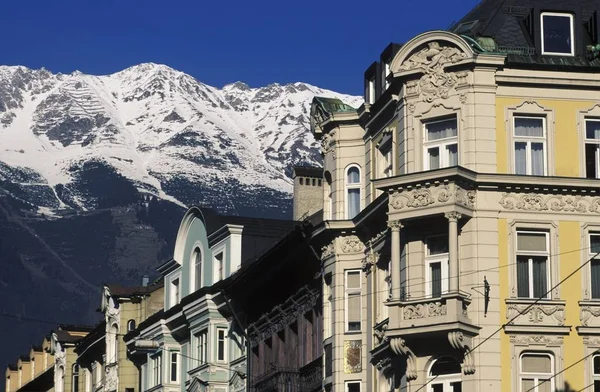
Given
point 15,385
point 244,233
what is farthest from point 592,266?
point 15,385

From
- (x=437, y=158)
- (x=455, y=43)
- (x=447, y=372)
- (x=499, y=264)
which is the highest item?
(x=455, y=43)

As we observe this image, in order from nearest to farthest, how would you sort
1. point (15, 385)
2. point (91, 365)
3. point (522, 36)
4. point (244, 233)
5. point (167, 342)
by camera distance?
point (522, 36), point (244, 233), point (167, 342), point (91, 365), point (15, 385)

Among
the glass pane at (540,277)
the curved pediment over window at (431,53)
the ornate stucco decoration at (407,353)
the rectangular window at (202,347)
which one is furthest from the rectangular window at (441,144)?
the rectangular window at (202,347)

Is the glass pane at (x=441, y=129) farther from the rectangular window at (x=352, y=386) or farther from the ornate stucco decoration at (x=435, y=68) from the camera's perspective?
the rectangular window at (x=352, y=386)

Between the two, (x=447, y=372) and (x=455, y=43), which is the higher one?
(x=455, y=43)

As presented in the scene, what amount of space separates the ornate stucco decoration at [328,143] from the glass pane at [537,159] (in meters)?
9.30

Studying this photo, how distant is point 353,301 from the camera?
59.6 metres

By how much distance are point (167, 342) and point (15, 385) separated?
→ 5450cm

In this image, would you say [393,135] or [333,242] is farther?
[333,242]

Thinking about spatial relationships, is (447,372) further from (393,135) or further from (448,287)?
(393,135)

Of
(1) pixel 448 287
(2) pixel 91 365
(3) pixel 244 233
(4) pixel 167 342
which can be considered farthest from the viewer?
(2) pixel 91 365

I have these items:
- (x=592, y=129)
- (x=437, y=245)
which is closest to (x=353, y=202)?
(x=437, y=245)

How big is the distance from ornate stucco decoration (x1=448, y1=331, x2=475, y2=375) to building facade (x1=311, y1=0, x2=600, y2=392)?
5 cm

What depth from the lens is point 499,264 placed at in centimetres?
5234
